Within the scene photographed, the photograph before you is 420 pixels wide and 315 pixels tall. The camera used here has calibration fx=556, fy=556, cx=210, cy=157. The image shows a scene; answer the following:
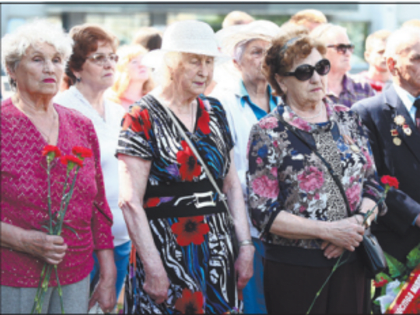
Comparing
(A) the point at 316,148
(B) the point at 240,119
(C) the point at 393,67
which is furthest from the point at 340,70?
(A) the point at 316,148

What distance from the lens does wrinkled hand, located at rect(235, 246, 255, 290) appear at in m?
3.08

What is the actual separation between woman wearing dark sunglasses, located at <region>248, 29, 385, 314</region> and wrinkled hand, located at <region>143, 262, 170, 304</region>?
2.15ft

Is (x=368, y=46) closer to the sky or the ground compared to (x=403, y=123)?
closer to the sky

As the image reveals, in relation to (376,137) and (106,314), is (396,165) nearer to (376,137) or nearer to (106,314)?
(376,137)

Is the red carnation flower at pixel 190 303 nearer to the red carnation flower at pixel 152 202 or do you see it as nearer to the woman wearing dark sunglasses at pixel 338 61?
the red carnation flower at pixel 152 202

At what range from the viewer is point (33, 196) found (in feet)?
8.66

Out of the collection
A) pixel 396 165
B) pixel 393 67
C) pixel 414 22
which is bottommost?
pixel 396 165

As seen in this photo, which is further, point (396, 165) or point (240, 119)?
point (240, 119)

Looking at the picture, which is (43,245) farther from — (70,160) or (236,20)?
(236,20)

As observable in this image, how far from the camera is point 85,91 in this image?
4211mm

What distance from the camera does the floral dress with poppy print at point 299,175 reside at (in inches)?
123

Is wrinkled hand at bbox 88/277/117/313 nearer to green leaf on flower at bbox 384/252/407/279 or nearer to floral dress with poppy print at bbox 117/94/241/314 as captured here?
floral dress with poppy print at bbox 117/94/241/314

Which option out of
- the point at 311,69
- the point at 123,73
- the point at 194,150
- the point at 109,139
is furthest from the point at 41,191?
the point at 123,73

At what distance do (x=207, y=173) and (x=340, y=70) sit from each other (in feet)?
8.60
